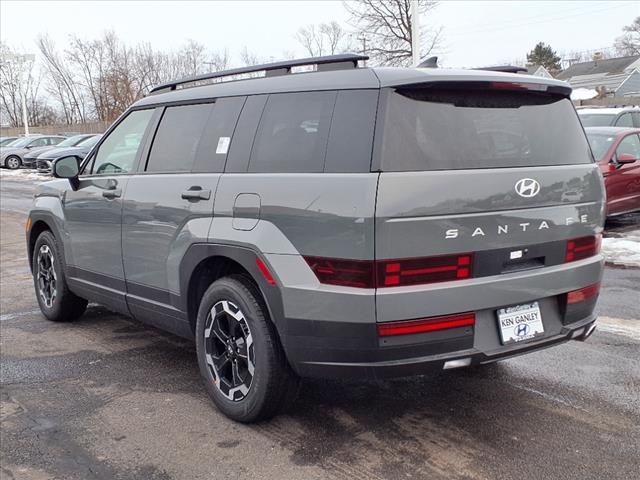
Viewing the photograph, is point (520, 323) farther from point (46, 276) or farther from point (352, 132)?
point (46, 276)

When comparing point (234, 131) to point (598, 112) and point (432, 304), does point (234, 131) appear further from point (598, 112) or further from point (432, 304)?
point (598, 112)

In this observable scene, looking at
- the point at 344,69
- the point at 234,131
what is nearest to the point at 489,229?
the point at 344,69

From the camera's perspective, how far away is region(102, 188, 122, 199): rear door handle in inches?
189

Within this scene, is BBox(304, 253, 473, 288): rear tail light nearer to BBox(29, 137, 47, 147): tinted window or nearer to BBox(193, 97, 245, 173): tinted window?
BBox(193, 97, 245, 173): tinted window

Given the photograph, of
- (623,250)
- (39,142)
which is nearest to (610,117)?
(623,250)

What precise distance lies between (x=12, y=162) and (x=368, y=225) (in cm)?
3354

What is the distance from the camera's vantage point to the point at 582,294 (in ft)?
12.3

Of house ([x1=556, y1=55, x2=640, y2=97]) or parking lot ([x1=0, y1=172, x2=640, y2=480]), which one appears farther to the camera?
house ([x1=556, y1=55, x2=640, y2=97])

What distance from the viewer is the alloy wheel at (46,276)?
597 cm


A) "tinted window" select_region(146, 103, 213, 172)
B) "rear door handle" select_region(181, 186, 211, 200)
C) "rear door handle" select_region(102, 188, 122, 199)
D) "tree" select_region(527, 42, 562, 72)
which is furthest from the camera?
"tree" select_region(527, 42, 562, 72)

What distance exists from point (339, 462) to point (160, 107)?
2779 mm

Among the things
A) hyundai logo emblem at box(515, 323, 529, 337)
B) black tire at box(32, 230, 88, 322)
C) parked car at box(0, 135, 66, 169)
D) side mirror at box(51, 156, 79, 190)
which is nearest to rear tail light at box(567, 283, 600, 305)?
hyundai logo emblem at box(515, 323, 529, 337)

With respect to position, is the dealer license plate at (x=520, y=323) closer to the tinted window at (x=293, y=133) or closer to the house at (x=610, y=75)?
the tinted window at (x=293, y=133)

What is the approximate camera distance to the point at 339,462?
3.33m
